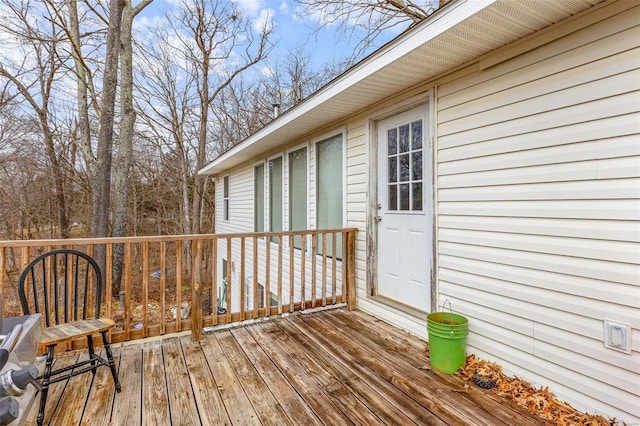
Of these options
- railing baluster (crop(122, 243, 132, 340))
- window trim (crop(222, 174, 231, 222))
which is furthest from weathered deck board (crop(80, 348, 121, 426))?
window trim (crop(222, 174, 231, 222))

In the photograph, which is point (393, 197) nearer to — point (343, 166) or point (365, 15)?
point (343, 166)

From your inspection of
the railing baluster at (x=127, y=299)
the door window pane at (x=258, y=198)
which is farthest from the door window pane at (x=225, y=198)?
the railing baluster at (x=127, y=299)

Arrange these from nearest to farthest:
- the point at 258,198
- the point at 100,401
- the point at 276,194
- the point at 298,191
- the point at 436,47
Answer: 1. the point at 100,401
2. the point at 436,47
3. the point at 298,191
4. the point at 276,194
5. the point at 258,198

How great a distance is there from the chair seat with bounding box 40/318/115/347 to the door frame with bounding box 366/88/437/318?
2544mm

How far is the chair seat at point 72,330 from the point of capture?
1.89 m

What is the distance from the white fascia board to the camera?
1.89 meters

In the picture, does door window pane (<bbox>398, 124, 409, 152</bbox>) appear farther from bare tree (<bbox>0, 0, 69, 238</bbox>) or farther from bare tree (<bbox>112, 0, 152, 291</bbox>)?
bare tree (<bbox>0, 0, 69, 238</bbox>)

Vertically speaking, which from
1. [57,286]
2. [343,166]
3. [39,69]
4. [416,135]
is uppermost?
[39,69]

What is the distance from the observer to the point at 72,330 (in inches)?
80.6

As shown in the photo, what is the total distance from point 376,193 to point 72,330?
115 inches

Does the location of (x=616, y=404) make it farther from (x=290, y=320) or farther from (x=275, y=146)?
(x=275, y=146)

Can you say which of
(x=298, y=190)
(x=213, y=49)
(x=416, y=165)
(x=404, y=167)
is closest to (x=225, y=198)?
(x=298, y=190)

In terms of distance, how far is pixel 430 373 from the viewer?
2.35 m

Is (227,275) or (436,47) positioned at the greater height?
(436,47)
